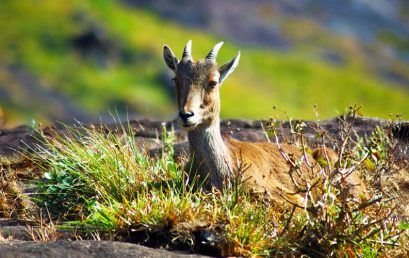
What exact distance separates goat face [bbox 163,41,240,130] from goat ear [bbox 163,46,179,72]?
19cm

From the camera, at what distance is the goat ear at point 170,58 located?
510 inches

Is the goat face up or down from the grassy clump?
up

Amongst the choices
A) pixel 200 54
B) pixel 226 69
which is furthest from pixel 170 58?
pixel 200 54

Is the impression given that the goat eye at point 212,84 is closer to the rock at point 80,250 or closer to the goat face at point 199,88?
the goat face at point 199,88

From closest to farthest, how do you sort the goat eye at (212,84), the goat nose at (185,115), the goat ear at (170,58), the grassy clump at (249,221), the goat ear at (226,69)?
1. the grassy clump at (249,221)
2. the goat nose at (185,115)
3. the goat eye at (212,84)
4. the goat ear at (226,69)
5. the goat ear at (170,58)

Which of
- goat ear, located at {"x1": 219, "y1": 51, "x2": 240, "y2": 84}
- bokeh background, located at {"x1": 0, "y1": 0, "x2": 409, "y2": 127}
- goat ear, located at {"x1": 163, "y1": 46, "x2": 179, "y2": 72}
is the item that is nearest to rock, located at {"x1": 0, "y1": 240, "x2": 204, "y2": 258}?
goat ear, located at {"x1": 219, "y1": 51, "x2": 240, "y2": 84}

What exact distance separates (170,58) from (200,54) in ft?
417

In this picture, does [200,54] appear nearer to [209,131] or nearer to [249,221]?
[209,131]

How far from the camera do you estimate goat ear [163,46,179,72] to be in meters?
13.0

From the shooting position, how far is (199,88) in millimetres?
12242

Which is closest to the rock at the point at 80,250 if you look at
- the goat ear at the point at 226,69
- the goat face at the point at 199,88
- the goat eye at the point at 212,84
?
the goat face at the point at 199,88

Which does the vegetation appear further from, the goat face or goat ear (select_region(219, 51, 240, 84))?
goat ear (select_region(219, 51, 240, 84))

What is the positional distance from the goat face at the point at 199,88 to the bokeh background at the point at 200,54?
7508 centimetres

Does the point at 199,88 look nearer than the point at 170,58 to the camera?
Yes
